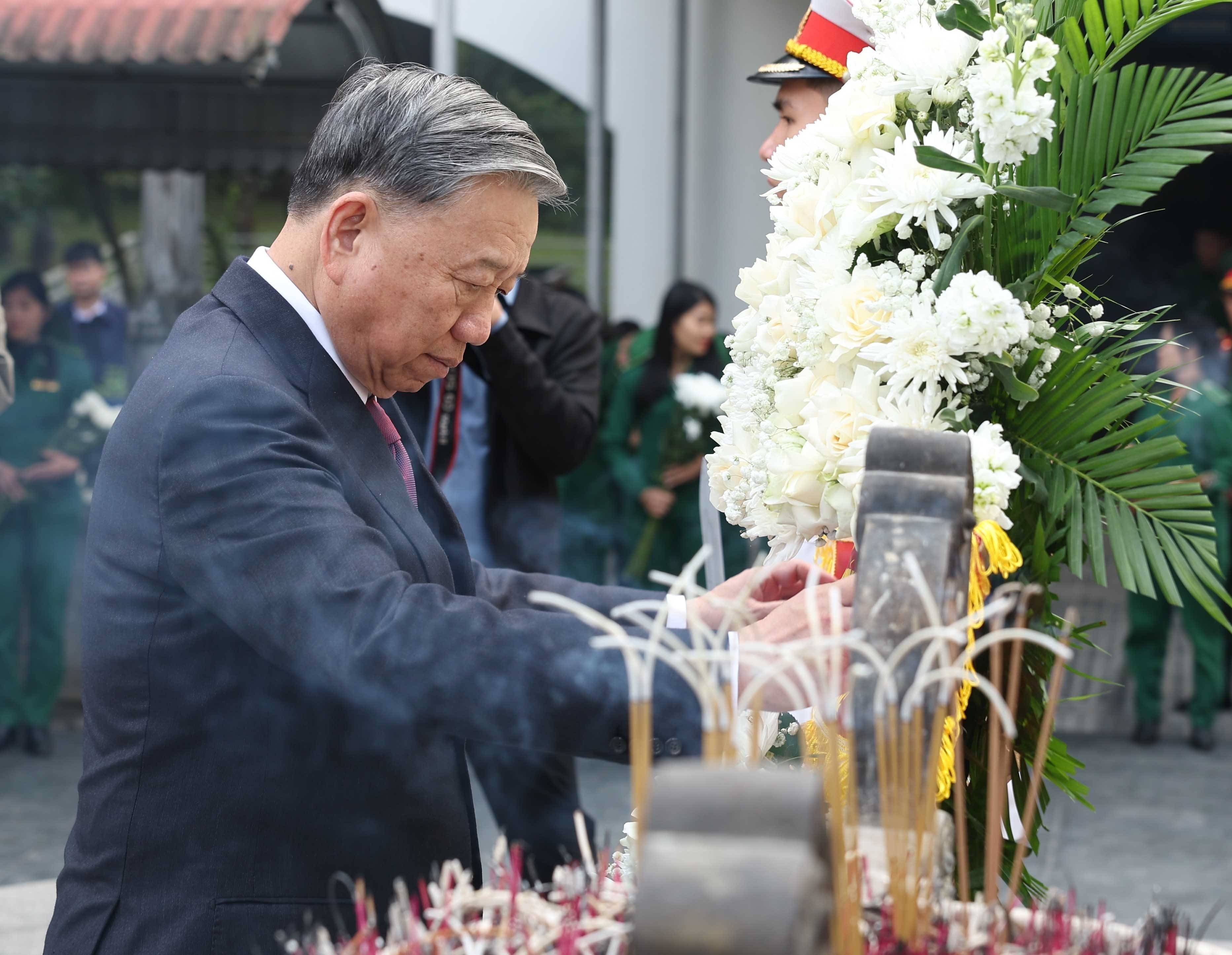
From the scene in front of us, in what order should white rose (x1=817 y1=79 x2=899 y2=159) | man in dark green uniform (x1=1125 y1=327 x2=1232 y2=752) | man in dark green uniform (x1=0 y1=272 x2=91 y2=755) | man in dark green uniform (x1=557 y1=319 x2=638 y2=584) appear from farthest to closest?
man in dark green uniform (x1=557 y1=319 x2=638 y2=584)
man in dark green uniform (x1=1125 y1=327 x2=1232 y2=752)
man in dark green uniform (x1=0 y1=272 x2=91 y2=755)
white rose (x1=817 y1=79 x2=899 y2=159)

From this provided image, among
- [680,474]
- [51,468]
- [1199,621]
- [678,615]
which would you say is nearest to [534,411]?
[678,615]

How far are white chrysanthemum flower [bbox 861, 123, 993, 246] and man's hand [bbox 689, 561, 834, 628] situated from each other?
0.43m

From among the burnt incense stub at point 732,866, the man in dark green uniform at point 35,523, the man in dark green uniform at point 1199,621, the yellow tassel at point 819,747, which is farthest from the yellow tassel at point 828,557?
the man in dark green uniform at point 35,523

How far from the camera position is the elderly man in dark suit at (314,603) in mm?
1373

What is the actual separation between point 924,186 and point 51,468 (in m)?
5.61

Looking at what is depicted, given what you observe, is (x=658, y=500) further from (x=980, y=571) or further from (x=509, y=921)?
(x=509, y=921)

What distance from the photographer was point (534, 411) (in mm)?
3918

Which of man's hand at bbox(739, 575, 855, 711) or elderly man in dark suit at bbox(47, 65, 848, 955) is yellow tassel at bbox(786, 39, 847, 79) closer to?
elderly man in dark suit at bbox(47, 65, 848, 955)

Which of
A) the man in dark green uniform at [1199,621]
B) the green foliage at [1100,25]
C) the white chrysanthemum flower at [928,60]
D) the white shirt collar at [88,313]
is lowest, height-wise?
the man in dark green uniform at [1199,621]

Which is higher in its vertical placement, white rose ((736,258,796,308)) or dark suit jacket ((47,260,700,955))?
white rose ((736,258,796,308))

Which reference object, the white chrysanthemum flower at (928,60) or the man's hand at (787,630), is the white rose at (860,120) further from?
the man's hand at (787,630)

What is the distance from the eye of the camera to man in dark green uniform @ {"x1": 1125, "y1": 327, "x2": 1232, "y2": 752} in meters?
6.12

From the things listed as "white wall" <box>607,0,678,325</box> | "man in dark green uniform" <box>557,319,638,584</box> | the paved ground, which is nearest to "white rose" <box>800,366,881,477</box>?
the paved ground

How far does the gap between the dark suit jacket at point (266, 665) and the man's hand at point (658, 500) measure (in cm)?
440
